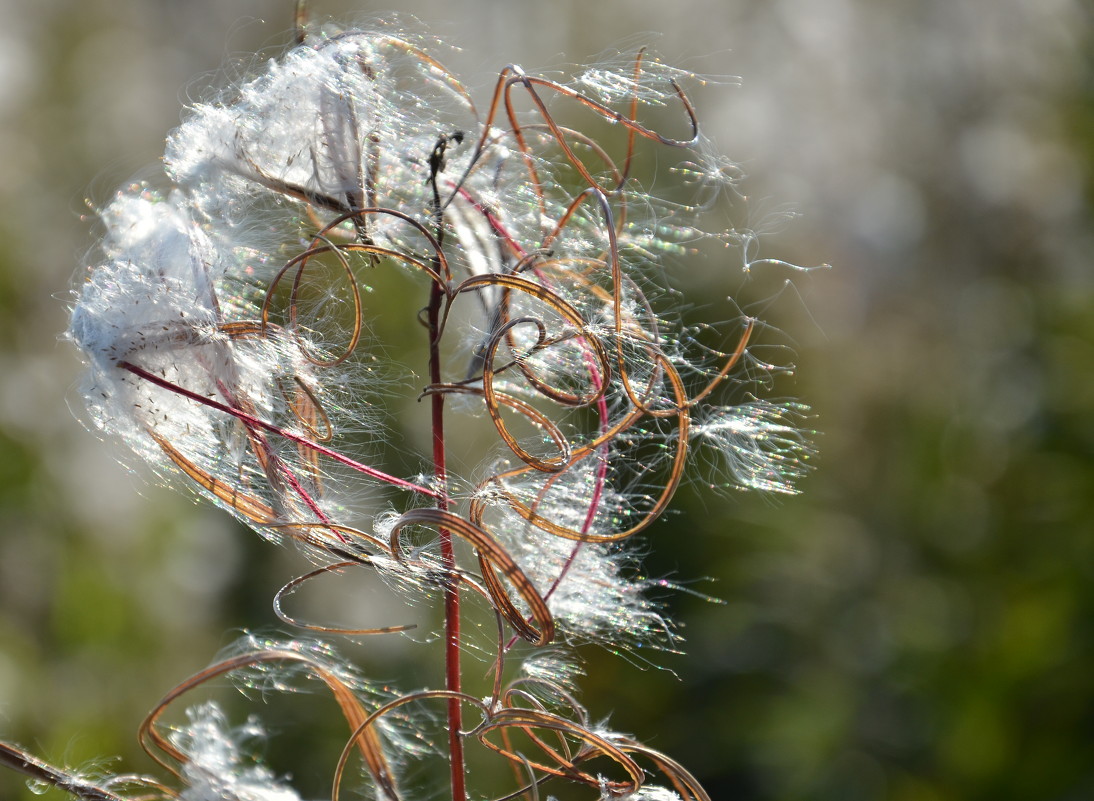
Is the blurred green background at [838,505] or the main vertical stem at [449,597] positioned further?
the blurred green background at [838,505]

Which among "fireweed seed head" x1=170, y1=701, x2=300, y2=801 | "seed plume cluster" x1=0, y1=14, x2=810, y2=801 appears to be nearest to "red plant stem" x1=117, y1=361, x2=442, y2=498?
"seed plume cluster" x1=0, y1=14, x2=810, y2=801

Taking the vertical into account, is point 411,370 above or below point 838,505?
above

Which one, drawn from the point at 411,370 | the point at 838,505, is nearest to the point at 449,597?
the point at 411,370

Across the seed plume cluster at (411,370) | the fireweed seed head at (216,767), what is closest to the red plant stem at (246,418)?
the seed plume cluster at (411,370)

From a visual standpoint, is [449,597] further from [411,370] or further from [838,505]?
[838,505]

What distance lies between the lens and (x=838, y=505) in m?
1.39

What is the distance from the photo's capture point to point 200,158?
269 millimetres

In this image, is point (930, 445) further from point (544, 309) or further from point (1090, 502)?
point (544, 309)

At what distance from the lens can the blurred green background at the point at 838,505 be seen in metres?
1.01

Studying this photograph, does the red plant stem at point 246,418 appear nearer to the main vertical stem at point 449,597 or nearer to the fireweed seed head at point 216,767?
the main vertical stem at point 449,597

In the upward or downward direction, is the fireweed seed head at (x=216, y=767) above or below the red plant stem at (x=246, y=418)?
below

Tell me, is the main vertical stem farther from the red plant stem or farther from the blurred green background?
the blurred green background

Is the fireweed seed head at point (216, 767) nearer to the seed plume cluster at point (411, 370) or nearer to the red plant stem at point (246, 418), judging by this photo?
the seed plume cluster at point (411, 370)

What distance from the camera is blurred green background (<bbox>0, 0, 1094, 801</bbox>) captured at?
101cm
